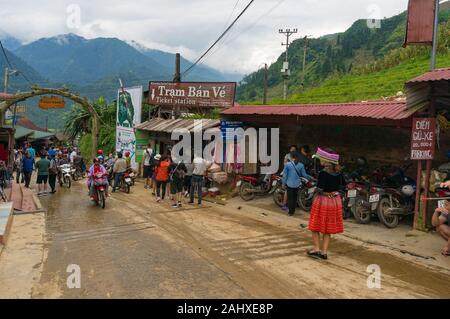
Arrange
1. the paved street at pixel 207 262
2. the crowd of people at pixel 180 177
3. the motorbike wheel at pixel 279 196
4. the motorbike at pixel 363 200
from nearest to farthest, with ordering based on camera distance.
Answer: the paved street at pixel 207 262, the motorbike at pixel 363 200, the motorbike wheel at pixel 279 196, the crowd of people at pixel 180 177

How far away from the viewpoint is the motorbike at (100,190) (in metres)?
12.9

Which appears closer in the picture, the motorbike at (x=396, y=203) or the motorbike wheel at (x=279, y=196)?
the motorbike at (x=396, y=203)

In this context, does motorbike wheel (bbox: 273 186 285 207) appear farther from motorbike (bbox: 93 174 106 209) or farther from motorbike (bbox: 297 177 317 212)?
motorbike (bbox: 93 174 106 209)

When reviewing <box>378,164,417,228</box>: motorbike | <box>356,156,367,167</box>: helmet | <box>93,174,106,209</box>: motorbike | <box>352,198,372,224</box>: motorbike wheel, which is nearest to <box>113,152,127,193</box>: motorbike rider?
<box>93,174,106,209</box>: motorbike

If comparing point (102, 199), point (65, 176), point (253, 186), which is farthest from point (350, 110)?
point (65, 176)

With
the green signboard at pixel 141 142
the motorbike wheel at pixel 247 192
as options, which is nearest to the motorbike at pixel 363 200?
the motorbike wheel at pixel 247 192

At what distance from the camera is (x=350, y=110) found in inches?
419

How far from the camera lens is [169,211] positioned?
39.9 ft

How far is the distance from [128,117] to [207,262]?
1728cm

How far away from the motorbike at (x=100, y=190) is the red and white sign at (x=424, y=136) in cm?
845

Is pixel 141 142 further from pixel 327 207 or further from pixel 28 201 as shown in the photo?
pixel 327 207

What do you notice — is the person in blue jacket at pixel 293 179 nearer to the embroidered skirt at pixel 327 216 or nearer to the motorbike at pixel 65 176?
the embroidered skirt at pixel 327 216
